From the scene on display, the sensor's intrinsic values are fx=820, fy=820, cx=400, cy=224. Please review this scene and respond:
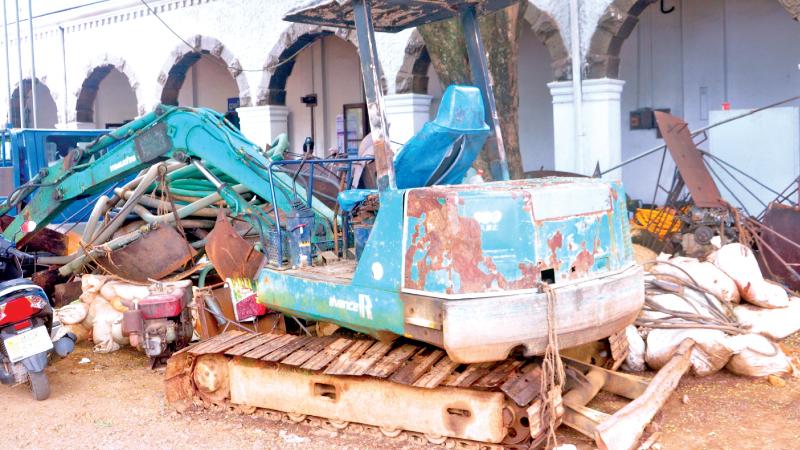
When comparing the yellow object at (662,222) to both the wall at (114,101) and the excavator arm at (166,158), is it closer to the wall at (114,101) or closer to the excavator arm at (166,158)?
the excavator arm at (166,158)

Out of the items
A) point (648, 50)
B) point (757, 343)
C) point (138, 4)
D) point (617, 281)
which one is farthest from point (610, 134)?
point (138, 4)

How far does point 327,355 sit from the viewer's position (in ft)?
15.5

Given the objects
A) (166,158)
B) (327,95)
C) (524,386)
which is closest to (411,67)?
(327,95)

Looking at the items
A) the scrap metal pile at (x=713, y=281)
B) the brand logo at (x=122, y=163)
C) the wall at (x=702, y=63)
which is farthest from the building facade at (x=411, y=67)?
the brand logo at (x=122, y=163)

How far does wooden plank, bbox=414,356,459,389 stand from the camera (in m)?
4.23

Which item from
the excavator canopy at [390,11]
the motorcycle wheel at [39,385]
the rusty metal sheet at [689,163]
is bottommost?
the motorcycle wheel at [39,385]

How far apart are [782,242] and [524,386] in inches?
169

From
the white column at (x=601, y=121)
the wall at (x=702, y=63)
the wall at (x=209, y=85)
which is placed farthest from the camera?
the wall at (x=209, y=85)

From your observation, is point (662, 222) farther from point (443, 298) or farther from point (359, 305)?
point (443, 298)

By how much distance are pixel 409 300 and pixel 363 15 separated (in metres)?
1.59

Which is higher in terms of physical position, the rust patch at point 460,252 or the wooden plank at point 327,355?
the rust patch at point 460,252

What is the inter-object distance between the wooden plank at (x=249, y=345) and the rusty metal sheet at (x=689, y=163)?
14.6ft

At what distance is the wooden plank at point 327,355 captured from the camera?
459 cm

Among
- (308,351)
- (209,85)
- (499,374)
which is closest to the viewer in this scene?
(499,374)
